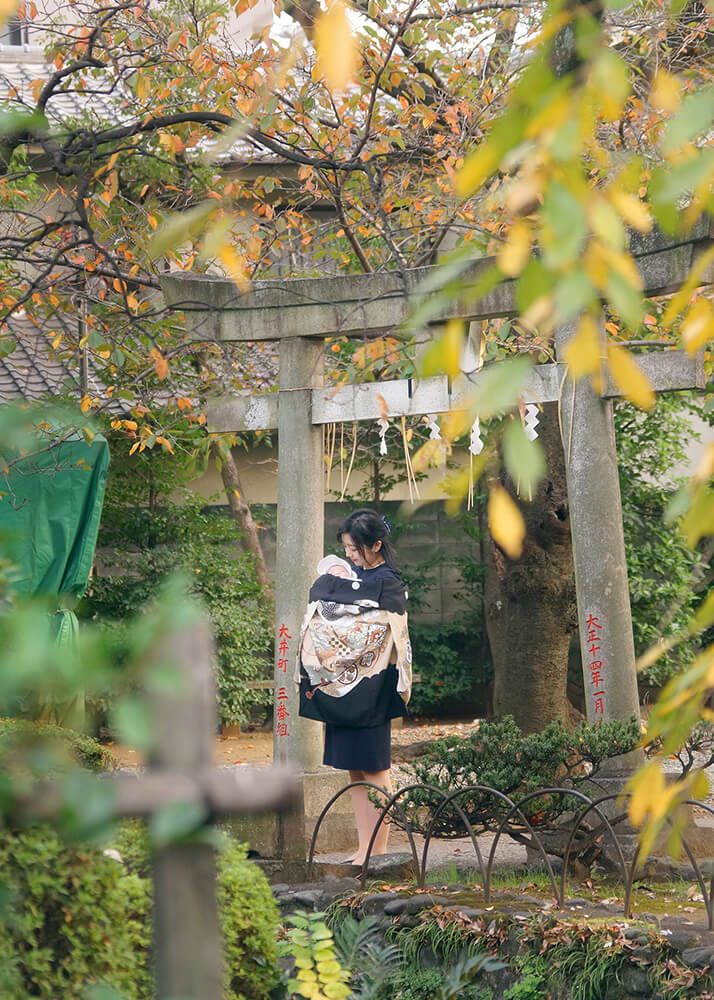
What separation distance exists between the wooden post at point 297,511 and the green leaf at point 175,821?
598 centimetres

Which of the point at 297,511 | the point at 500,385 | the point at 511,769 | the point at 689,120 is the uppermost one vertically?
the point at 297,511

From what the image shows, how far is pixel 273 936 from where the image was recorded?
4.60 m

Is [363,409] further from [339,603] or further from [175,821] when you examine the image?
[175,821]

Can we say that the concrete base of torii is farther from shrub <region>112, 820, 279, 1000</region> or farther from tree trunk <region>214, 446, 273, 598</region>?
tree trunk <region>214, 446, 273, 598</region>

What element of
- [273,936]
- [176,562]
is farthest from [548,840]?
[176,562]

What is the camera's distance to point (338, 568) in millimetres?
7176

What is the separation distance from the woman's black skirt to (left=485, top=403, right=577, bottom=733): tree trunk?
3832mm

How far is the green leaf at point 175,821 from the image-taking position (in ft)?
5.55

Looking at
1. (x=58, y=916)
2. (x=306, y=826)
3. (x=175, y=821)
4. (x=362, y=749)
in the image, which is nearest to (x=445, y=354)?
(x=175, y=821)

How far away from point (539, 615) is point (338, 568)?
4052mm

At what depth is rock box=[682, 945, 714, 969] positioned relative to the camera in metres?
4.72

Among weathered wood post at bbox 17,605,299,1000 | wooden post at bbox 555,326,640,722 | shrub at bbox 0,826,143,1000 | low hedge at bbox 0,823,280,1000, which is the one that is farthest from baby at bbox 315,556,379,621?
weathered wood post at bbox 17,605,299,1000

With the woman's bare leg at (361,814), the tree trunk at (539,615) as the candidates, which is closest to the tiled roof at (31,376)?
the tree trunk at (539,615)

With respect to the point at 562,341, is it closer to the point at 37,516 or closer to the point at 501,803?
the point at 501,803
